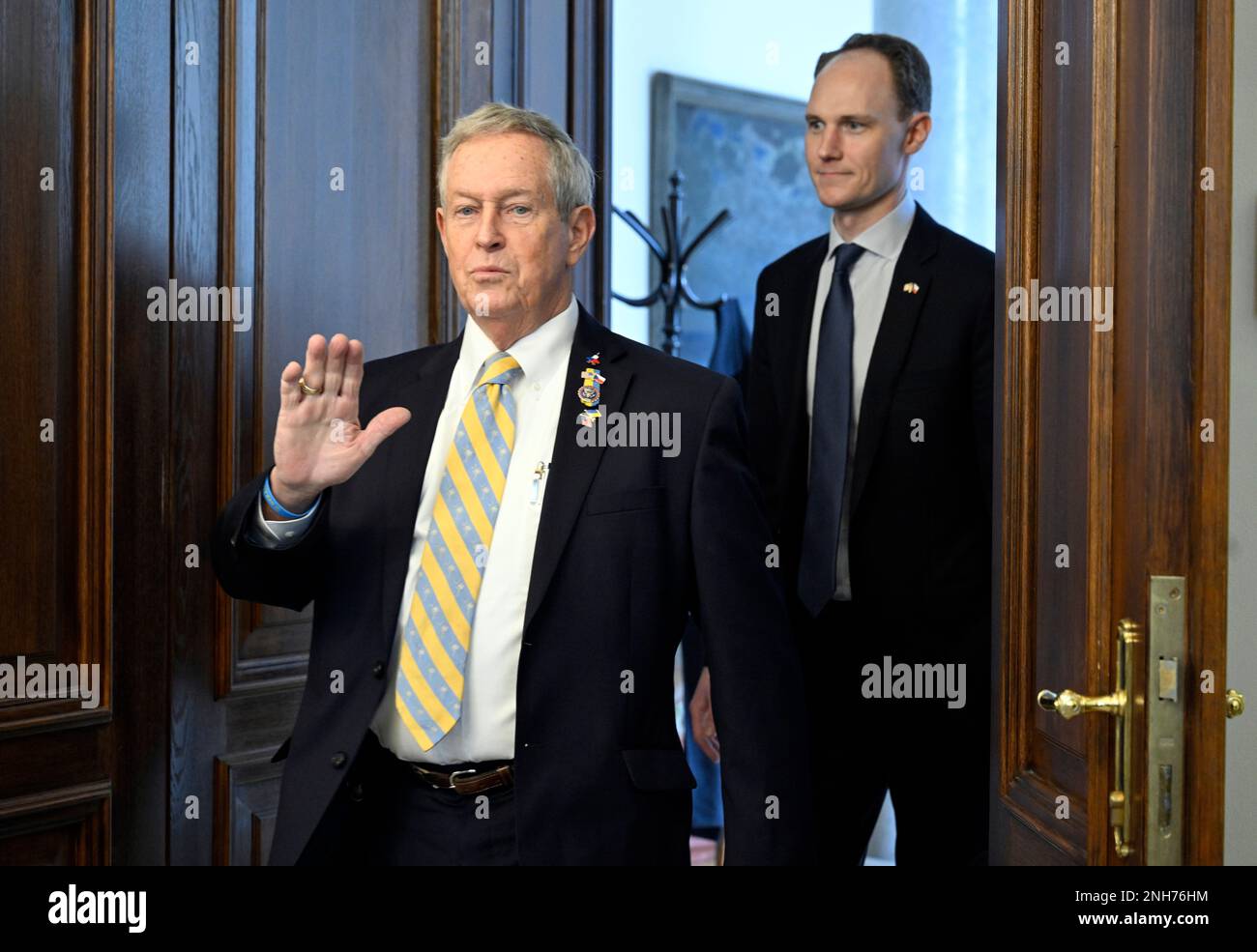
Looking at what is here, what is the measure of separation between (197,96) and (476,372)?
2.32 feet

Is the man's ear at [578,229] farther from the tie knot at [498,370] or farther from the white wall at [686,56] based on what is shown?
the white wall at [686,56]

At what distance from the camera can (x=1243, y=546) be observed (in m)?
1.85

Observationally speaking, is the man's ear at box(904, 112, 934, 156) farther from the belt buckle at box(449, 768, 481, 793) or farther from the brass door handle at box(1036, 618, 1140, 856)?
the belt buckle at box(449, 768, 481, 793)

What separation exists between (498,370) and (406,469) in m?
0.20

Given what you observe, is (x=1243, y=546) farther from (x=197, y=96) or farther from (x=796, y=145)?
(x=796, y=145)

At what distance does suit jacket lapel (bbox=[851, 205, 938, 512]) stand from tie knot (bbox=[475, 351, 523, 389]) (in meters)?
0.82

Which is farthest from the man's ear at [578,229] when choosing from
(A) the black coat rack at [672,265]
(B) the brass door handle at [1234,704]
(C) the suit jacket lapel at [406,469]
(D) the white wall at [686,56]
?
(D) the white wall at [686,56]

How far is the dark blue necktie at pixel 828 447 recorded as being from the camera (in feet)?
8.42

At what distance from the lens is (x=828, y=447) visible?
8.57 ft

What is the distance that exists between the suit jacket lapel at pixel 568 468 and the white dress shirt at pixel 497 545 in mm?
19

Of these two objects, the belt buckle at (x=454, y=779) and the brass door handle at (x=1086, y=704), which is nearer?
the brass door handle at (x=1086, y=704)
